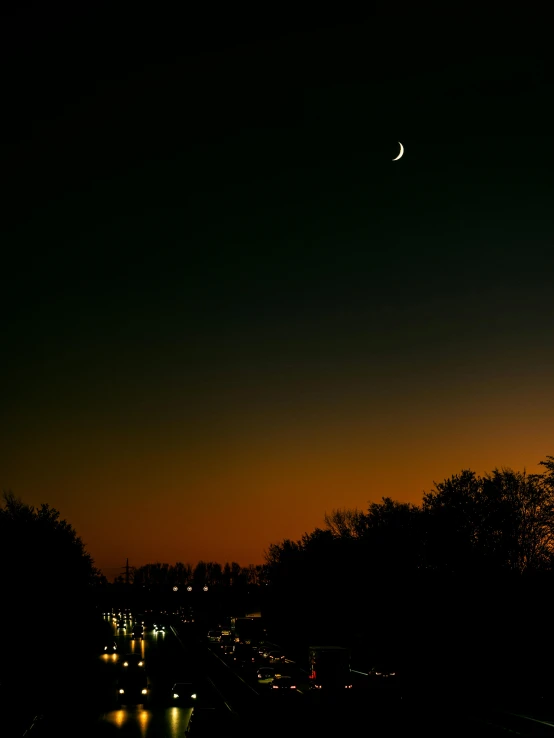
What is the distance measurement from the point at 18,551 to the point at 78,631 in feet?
82.5

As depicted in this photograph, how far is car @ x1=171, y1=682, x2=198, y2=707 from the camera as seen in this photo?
43.7 meters

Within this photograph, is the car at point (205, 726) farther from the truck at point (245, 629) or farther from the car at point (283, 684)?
the truck at point (245, 629)

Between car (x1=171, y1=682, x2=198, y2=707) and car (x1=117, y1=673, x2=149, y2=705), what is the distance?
5.66ft

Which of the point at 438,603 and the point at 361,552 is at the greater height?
the point at 361,552

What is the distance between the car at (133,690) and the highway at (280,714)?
0.57m

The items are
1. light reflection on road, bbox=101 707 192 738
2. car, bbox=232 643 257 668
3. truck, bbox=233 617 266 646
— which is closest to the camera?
light reflection on road, bbox=101 707 192 738

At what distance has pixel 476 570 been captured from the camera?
70.1 meters

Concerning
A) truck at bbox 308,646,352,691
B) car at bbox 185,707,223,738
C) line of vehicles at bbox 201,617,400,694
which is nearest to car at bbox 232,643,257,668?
line of vehicles at bbox 201,617,400,694

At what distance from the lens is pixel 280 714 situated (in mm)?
36469

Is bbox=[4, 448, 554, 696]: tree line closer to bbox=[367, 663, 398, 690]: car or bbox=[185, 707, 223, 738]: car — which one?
bbox=[367, 663, 398, 690]: car

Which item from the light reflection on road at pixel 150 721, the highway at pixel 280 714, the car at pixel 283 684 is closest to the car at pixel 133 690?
the highway at pixel 280 714

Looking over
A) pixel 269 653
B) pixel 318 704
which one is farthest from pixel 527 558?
pixel 318 704

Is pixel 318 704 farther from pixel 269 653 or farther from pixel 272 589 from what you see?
pixel 272 589

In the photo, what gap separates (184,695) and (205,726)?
17.6 metres
